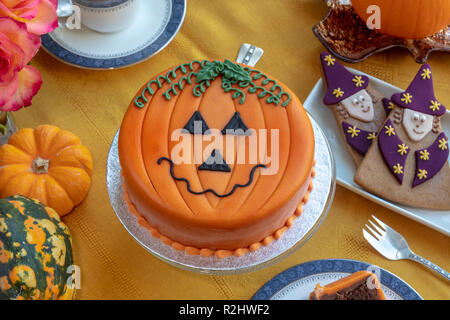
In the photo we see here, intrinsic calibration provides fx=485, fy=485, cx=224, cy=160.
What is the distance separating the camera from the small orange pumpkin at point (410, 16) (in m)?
1.42

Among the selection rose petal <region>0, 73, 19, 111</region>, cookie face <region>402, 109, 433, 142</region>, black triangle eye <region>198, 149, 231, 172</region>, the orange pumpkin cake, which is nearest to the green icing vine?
the orange pumpkin cake

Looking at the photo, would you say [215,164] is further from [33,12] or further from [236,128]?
[33,12]

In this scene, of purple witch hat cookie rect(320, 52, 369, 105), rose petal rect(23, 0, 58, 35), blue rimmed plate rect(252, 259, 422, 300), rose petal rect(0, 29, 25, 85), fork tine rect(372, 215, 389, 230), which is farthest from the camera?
purple witch hat cookie rect(320, 52, 369, 105)

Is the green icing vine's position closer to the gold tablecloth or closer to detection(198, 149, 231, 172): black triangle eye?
detection(198, 149, 231, 172): black triangle eye

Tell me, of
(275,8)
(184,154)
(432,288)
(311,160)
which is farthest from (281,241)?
(275,8)

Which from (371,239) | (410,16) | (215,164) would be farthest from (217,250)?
(410,16)

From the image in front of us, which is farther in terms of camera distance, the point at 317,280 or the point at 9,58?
the point at 317,280

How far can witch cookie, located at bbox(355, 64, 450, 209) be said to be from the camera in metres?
1.33

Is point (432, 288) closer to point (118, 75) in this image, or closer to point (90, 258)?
point (90, 258)

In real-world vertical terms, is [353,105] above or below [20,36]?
below

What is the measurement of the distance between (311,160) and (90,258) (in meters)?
0.66

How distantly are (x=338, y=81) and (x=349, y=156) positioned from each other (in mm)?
231

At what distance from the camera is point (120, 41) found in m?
1.58

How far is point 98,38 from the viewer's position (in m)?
1.58
